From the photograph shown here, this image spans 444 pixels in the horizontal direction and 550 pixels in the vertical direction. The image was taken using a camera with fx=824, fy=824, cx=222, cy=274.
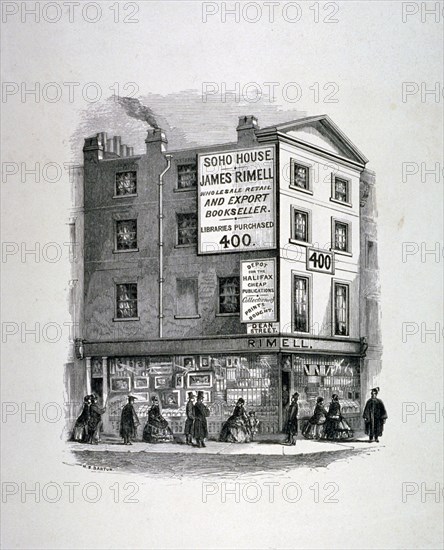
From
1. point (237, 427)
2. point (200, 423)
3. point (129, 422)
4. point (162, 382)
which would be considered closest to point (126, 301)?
point (162, 382)

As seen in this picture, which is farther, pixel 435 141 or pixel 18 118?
pixel 18 118

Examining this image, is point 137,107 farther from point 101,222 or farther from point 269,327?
point 269,327

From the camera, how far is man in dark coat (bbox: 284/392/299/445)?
11.6 ft

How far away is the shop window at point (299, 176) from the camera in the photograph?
3629 mm

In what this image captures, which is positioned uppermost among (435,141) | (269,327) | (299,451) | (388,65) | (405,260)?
(388,65)

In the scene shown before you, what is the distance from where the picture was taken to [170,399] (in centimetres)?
366

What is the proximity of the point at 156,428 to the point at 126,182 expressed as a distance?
1.12 meters

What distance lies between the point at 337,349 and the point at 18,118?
1844 mm

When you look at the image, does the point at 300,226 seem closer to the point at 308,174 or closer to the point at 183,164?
the point at 308,174

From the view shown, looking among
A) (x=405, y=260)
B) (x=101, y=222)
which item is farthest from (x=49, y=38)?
(x=405, y=260)

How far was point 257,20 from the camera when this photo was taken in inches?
148

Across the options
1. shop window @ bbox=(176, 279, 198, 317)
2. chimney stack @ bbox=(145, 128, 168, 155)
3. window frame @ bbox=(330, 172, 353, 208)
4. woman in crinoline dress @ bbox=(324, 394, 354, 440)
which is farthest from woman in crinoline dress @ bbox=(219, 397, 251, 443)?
chimney stack @ bbox=(145, 128, 168, 155)

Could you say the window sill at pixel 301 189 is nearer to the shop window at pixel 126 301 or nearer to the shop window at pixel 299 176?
the shop window at pixel 299 176

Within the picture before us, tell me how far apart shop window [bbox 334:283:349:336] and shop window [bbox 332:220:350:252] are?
165 mm
